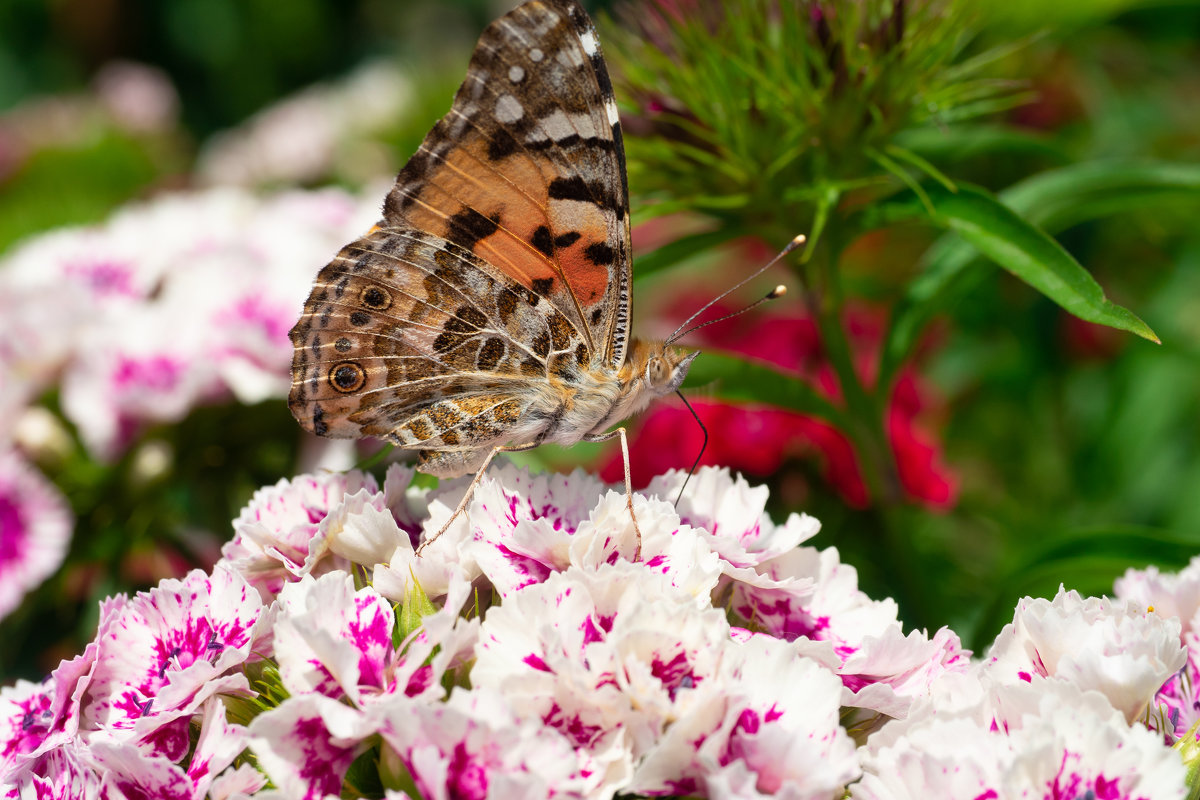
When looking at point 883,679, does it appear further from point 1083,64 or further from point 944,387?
point 1083,64

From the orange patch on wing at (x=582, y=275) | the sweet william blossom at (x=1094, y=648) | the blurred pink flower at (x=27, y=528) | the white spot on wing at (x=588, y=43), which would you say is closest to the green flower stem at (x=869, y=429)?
the orange patch on wing at (x=582, y=275)

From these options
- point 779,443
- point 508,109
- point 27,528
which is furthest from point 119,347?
point 779,443

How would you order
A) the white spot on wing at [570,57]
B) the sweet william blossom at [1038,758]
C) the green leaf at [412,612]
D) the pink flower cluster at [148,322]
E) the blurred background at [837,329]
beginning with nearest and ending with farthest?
1. the sweet william blossom at [1038,758]
2. the green leaf at [412,612]
3. the white spot on wing at [570,57]
4. the blurred background at [837,329]
5. the pink flower cluster at [148,322]

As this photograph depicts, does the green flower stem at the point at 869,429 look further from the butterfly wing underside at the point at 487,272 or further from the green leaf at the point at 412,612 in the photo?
the green leaf at the point at 412,612

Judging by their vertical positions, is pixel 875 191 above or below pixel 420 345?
above

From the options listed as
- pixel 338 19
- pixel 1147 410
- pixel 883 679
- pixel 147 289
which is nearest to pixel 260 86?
pixel 338 19

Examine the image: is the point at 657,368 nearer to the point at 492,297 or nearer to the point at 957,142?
the point at 492,297
